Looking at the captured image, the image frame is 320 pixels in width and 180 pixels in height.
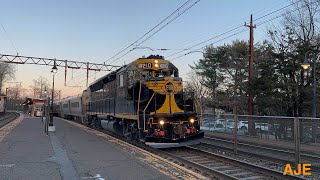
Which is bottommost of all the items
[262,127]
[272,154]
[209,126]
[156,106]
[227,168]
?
[227,168]

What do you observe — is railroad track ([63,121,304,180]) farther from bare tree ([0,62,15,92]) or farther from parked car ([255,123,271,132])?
bare tree ([0,62,15,92])

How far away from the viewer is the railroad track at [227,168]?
969cm

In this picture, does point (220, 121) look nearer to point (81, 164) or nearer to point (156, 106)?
point (156, 106)

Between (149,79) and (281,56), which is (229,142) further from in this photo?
(281,56)

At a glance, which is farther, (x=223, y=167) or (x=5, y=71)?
(x=5, y=71)

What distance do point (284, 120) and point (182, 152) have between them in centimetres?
475

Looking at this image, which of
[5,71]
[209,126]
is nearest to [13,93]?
[5,71]

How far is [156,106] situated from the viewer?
49.6ft

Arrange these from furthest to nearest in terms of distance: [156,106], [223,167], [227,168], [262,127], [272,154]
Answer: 1. [156,106]
2. [262,127]
3. [272,154]
4. [223,167]
5. [227,168]

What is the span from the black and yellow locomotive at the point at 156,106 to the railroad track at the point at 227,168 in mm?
1046

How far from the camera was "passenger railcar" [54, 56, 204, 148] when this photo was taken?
14594mm

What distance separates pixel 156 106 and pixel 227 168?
15.8 feet

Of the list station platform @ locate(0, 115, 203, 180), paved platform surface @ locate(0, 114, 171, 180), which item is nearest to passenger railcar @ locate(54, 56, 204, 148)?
station platform @ locate(0, 115, 203, 180)

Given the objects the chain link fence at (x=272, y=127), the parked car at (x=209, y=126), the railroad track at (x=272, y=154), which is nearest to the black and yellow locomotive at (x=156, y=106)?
the chain link fence at (x=272, y=127)
